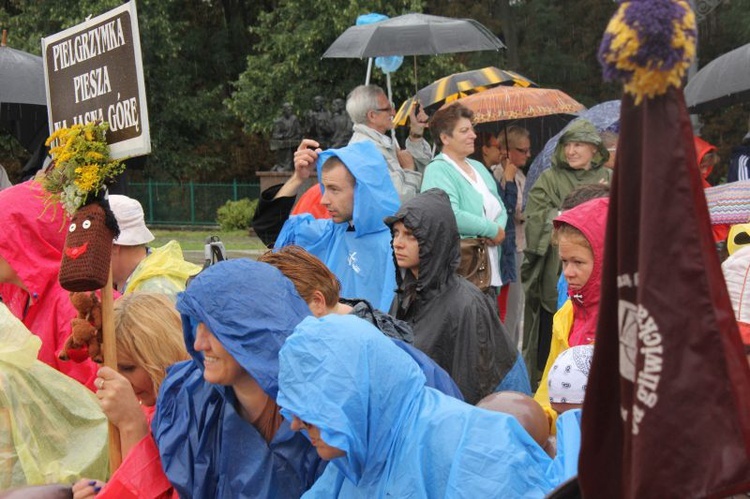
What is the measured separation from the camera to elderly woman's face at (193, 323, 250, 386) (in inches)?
127

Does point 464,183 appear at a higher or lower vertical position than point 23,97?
lower

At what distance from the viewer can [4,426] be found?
3959mm

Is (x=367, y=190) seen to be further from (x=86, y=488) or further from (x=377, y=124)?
(x=86, y=488)

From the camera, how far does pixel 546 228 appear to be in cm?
720

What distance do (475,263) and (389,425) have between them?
12.4 feet

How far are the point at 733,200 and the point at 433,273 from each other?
1489 millimetres

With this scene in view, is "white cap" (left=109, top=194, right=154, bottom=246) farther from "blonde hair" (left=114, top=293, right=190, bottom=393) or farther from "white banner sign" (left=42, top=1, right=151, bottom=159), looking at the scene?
"blonde hair" (left=114, top=293, right=190, bottom=393)

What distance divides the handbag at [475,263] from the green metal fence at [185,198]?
23123 millimetres

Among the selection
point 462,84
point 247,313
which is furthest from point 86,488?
point 462,84

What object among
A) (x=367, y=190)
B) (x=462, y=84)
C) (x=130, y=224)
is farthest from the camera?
(x=462, y=84)

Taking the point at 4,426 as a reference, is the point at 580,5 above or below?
above

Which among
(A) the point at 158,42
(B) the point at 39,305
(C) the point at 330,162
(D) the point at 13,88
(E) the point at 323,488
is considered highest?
(A) the point at 158,42

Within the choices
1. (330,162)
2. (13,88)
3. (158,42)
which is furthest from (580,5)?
(330,162)

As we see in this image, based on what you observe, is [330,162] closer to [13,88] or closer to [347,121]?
[13,88]
